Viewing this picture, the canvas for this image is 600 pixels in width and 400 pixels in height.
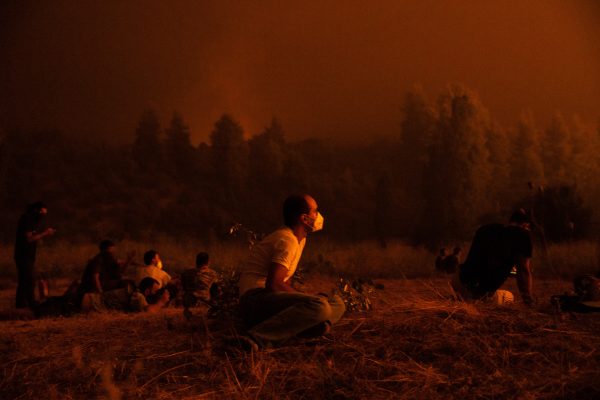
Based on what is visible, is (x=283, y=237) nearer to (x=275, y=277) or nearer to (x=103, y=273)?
(x=275, y=277)

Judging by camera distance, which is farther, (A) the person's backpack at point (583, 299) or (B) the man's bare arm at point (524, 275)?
(B) the man's bare arm at point (524, 275)

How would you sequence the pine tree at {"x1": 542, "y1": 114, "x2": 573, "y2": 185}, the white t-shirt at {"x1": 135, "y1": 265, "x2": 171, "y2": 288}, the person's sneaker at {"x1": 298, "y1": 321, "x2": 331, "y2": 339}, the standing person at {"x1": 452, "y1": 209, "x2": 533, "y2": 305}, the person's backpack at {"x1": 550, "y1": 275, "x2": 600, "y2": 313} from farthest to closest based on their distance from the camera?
the pine tree at {"x1": 542, "y1": 114, "x2": 573, "y2": 185}
the white t-shirt at {"x1": 135, "y1": 265, "x2": 171, "y2": 288}
the standing person at {"x1": 452, "y1": 209, "x2": 533, "y2": 305}
the person's backpack at {"x1": 550, "y1": 275, "x2": 600, "y2": 313}
the person's sneaker at {"x1": 298, "y1": 321, "x2": 331, "y2": 339}

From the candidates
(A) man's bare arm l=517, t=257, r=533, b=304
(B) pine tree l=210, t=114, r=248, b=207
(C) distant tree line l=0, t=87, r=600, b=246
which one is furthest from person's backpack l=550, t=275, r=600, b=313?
(B) pine tree l=210, t=114, r=248, b=207

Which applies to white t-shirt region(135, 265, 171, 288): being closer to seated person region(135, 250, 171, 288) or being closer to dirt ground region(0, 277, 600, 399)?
seated person region(135, 250, 171, 288)

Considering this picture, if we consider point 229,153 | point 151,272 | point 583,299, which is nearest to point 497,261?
point 583,299

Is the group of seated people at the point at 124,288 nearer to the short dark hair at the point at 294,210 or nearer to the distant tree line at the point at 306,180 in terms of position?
the short dark hair at the point at 294,210

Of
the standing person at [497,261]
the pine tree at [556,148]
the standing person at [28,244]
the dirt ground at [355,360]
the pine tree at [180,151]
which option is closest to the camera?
→ the dirt ground at [355,360]

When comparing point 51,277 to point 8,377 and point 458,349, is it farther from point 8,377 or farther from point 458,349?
point 458,349

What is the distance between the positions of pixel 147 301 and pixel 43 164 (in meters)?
36.7

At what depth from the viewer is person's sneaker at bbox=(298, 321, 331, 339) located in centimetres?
359

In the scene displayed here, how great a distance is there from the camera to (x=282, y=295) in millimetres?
3479

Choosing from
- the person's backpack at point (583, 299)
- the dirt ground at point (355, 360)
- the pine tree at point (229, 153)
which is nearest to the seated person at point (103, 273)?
the dirt ground at point (355, 360)

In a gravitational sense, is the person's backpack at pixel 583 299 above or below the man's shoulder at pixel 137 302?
above

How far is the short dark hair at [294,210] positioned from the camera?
3.67 metres
